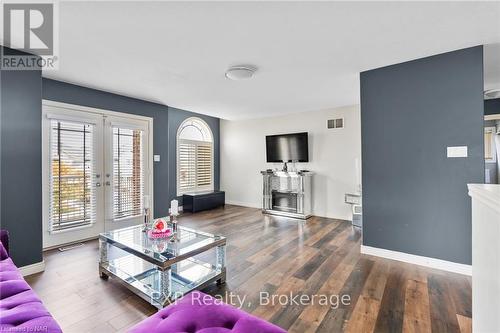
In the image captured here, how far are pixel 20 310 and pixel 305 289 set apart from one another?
1975 millimetres

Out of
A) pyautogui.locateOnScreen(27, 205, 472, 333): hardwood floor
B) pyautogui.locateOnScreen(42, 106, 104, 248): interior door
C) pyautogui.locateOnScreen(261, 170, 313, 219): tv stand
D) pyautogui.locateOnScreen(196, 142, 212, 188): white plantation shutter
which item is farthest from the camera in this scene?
pyautogui.locateOnScreen(196, 142, 212, 188): white plantation shutter

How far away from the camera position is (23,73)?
2467mm

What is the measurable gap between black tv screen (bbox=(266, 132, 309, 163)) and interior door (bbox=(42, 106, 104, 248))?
351cm

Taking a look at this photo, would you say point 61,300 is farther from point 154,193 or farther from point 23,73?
point 154,193

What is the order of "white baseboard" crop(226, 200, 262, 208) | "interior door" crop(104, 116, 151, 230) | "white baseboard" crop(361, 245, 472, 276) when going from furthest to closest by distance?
"white baseboard" crop(226, 200, 262, 208) < "interior door" crop(104, 116, 151, 230) < "white baseboard" crop(361, 245, 472, 276)

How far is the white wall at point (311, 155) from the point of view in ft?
15.9

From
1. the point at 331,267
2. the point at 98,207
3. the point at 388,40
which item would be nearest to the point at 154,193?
the point at 98,207

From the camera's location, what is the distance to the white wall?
484cm

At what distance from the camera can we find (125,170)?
163 inches

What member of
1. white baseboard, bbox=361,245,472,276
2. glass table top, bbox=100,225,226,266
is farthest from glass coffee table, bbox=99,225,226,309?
white baseboard, bbox=361,245,472,276

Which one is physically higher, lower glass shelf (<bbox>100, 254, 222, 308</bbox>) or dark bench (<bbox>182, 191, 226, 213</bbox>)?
dark bench (<bbox>182, 191, 226, 213</bbox>)

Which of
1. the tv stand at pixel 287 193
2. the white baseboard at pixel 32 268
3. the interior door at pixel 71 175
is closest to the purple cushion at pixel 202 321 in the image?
the white baseboard at pixel 32 268

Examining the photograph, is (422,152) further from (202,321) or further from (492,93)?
(202,321)

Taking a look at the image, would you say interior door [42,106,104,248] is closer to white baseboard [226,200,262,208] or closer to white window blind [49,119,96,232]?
white window blind [49,119,96,232]
